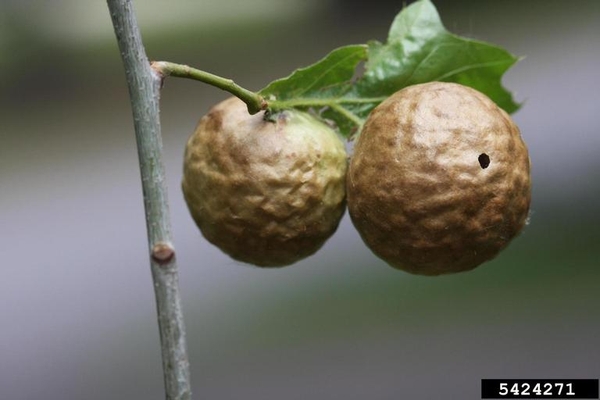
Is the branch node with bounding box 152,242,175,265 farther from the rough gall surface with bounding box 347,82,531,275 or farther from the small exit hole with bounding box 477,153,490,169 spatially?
the small exit hole with bounding box 477,153,490,169

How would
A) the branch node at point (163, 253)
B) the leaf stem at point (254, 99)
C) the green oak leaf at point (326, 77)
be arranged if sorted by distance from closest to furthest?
the branch node at point (163, 253)
the leaf stem at point (254, 99)
the green oak leaf at point (326, 77)

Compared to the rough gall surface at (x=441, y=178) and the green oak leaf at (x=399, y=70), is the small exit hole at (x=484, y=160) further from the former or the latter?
the green oak leaf at (x=399, y=70)

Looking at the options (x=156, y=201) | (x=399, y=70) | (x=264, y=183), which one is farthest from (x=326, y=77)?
(x=156, y=201)

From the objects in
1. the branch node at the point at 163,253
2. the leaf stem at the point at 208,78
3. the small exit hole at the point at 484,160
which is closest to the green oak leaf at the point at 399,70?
the leaf stem at the point at 208,78

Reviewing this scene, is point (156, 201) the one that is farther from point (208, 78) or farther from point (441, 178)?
point (441, 178)

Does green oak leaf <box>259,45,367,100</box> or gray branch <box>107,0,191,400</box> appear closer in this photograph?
gray branch <box>107,0,191,400</box>

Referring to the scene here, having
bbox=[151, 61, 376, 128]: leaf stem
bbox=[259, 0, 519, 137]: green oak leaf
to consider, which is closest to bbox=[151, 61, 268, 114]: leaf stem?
bbox=[151, 61, 376, 128]: leaf stem
